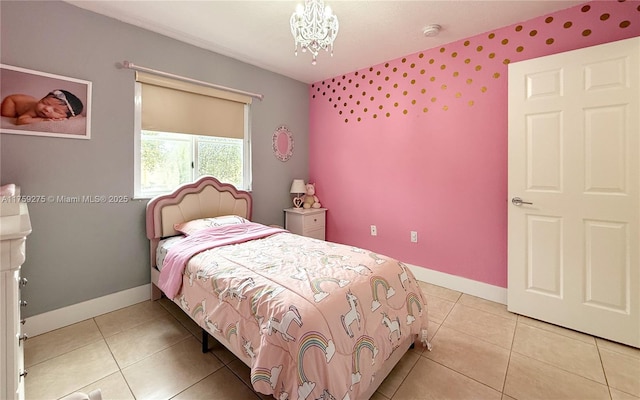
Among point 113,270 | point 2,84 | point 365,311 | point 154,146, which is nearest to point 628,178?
point 365,311

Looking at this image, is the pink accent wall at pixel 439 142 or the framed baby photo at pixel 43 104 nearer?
the framed baby photo at pixel 43 104

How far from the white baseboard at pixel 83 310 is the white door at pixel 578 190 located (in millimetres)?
3363

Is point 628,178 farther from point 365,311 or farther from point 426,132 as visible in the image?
point 365,311

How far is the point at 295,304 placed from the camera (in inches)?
51.7

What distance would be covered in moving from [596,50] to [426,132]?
1.35 m

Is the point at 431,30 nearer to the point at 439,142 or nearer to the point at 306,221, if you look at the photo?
the point at 439,142

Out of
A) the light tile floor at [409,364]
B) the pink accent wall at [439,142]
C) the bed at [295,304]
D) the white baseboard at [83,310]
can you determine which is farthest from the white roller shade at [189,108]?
the light tile floor at [409,364]

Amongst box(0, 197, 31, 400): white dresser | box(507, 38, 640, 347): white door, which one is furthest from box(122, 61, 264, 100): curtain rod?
box(507, 38, 640, 347): white door

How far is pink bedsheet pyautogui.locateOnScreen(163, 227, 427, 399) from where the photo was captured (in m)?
1.22

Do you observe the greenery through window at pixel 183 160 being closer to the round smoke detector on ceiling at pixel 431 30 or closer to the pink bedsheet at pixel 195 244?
the pink bedsheet at pixel 195 244

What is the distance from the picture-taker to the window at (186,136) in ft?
8.41

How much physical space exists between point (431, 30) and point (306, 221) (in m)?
2.45

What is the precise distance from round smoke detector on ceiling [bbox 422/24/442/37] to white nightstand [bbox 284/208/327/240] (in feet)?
7.63

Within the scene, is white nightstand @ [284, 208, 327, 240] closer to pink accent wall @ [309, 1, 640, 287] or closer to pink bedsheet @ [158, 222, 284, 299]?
pink accent wall @ [309, 1, 640, 287]
